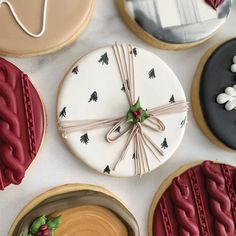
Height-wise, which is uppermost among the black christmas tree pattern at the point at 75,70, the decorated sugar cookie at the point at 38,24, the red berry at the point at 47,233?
the decorated sugar cookie at the point at 38,24

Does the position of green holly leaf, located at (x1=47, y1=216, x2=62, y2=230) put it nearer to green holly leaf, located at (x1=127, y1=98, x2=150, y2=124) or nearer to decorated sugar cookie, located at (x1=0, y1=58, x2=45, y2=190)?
decorated sugar cookie, located at (x1=0, y1=58, x2=45, y2=190)

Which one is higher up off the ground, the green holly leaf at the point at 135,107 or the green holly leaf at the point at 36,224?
the green holly leaf at the point at 135,107

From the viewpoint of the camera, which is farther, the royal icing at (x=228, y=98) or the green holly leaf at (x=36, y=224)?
the royal icing at (x=228, y=98)

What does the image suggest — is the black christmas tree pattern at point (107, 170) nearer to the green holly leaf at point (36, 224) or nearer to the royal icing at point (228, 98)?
the green holly leaf at point (36, 224)

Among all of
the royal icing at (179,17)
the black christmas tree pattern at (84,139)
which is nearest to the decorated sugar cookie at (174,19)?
the royal icing at (179,17)

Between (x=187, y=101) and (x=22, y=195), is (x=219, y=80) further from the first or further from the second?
(x=22, y=195)

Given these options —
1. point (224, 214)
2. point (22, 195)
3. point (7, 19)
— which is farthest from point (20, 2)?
point (224, 214)

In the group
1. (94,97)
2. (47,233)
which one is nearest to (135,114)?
(94,97)
